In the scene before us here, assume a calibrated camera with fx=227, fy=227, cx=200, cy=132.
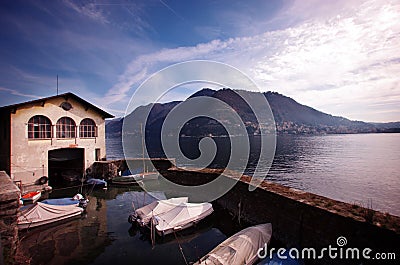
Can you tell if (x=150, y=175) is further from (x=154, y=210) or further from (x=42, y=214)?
(x=154, y=210)

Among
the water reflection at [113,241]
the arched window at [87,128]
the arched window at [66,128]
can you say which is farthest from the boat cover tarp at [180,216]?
the arched window at [87,128]

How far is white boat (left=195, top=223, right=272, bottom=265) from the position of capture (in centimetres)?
797

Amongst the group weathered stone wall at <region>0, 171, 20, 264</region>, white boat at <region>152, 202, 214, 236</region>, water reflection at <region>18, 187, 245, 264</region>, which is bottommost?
water reflection at <region>18, 187, 245, 264</region>

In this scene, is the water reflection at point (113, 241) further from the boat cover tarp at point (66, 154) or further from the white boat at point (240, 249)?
the boat cover tarp at point (66, 154)

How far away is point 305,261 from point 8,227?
977cm

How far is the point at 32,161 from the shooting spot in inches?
826

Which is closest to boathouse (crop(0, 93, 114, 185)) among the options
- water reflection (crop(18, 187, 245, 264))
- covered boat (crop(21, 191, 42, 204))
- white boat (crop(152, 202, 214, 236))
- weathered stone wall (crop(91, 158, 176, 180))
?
weathered stone wall (crop(91, 158, 176, 180))

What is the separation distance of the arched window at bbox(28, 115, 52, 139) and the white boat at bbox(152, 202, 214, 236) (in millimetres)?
16562

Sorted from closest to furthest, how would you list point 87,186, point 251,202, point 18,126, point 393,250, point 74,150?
1. point 393,250
2. point 251,202
3. point 18,126
4. point 87,186
5. point 74,150

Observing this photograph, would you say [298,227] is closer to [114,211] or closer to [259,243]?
[259,243]

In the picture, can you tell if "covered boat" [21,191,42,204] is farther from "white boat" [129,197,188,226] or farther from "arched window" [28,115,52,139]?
"white boat" [129,197,188,226]

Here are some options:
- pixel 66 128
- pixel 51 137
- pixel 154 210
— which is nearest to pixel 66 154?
pixel 66 128

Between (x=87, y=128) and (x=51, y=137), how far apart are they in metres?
3.94

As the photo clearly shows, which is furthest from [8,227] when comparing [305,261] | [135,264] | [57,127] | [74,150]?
[74,150]
